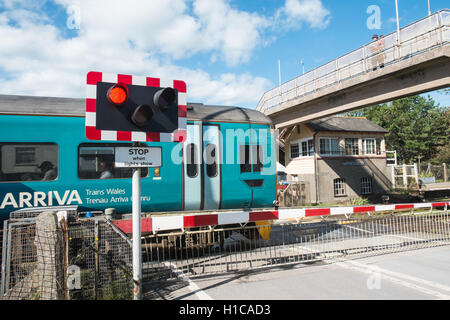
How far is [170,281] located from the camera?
16.6 ft

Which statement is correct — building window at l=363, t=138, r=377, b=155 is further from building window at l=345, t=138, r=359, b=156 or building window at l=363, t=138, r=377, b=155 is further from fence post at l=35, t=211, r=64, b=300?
fence post at l=35, t=211, r=64, b=300

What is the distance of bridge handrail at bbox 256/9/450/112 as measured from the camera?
1096 cm

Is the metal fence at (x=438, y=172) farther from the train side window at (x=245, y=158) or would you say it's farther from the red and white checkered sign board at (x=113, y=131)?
the red and white checkered sign board at (x=113, y=131)

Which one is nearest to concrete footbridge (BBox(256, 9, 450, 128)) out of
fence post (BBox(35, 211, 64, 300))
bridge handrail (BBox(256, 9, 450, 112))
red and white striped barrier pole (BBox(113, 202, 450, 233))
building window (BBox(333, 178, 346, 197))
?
bridge handrail (BBox(256, 9, 450, 112))

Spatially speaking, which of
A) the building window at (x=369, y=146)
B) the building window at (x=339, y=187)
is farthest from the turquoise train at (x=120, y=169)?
the building window at (x=369, y=146)

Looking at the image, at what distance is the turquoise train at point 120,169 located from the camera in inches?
235

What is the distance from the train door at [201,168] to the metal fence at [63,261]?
2.51m

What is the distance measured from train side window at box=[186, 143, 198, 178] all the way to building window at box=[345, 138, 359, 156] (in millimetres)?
19404

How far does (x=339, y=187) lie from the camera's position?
22984mm

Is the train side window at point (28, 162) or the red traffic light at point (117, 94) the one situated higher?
the red traffic light at point (117, 94)
